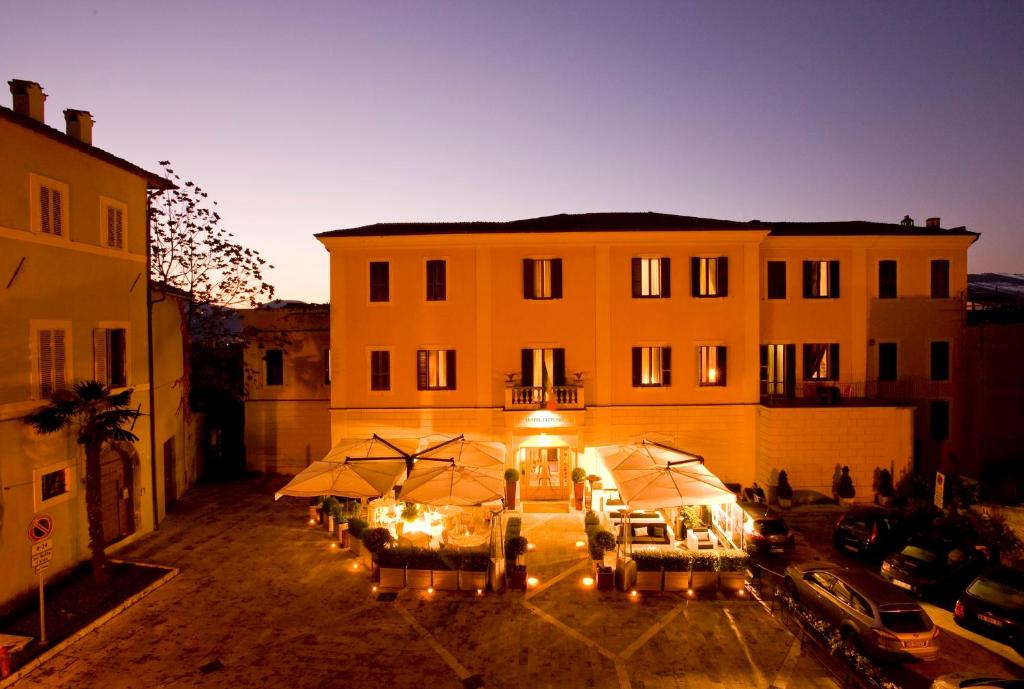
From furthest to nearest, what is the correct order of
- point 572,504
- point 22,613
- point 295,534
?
point 572,504 < point 295,534 < point 22,613

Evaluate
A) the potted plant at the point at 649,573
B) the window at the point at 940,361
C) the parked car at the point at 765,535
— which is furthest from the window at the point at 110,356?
the window at the point at 940,361

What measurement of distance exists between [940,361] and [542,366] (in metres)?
17.3

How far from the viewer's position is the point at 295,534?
→ 18000mm

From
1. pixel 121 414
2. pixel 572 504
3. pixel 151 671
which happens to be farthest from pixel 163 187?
pixel 572 504

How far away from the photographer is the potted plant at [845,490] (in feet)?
65.3

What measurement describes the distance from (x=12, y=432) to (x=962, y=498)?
91.1 feet

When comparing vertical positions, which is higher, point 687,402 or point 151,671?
point 687,402

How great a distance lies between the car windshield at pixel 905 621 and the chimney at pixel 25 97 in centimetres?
2289

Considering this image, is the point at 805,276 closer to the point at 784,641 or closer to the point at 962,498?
the point at 962,498

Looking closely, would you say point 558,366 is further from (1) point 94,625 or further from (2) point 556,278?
(1) point 94,625

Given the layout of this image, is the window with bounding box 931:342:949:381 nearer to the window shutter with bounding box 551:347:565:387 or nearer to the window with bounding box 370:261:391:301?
the window shutter with bounding box 551:347:565:387

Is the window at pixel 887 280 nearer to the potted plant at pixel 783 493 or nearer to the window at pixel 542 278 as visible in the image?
Answer: the potted plant at pixel 783 493

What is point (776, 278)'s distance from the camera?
22453mm

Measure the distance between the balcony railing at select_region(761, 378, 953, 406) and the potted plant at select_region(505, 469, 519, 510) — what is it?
10.6m
